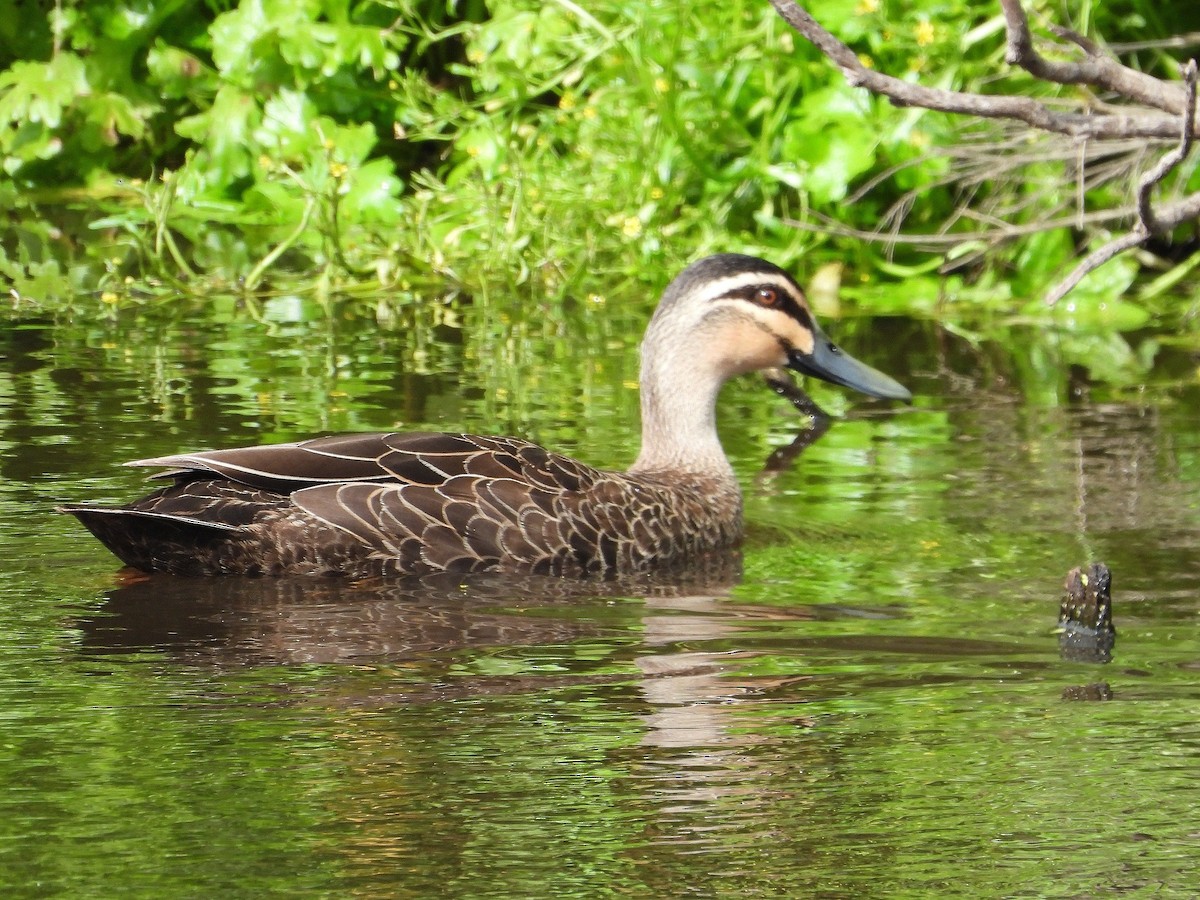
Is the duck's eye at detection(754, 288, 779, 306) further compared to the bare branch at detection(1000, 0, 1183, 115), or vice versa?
the duck's eye at detection(754, 288, 779, 306)

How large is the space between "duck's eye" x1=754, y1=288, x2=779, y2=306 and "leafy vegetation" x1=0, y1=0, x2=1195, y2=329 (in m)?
3.25

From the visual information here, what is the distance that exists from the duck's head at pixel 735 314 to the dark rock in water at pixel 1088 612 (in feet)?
7.18

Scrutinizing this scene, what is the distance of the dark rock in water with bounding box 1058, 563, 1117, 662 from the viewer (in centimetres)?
559

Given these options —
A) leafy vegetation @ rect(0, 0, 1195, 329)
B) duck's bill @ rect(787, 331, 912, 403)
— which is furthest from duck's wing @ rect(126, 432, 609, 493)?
leafy vegetation @ rect(0, 0, 1195, 329)

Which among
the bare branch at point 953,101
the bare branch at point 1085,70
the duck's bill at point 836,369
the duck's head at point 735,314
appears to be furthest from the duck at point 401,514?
the bare branch at point 1085,70

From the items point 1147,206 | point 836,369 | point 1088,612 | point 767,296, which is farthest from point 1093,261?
point 836,369

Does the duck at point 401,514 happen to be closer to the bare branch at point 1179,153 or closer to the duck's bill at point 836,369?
the duck's bill at point 836,369

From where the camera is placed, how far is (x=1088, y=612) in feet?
18.5

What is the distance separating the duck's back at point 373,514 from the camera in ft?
20.4

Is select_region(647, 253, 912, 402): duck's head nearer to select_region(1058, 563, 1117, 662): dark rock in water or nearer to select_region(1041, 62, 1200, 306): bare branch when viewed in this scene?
select_region(1041, 62, 1200, 306): bare branch

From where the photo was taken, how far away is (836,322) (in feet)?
36.1

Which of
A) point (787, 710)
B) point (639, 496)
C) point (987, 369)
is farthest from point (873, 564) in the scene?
point (987, 369)

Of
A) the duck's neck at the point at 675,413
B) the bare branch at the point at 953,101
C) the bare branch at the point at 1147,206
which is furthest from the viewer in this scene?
the duck's neck at the point at 675,413

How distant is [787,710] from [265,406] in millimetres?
3922
